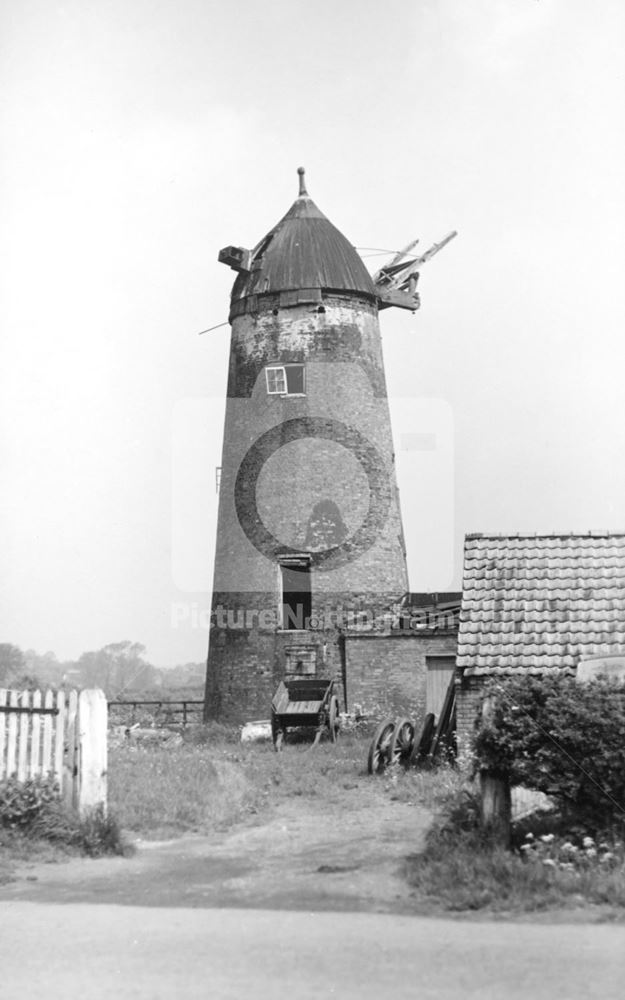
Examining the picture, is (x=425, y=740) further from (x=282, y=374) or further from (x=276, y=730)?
(x=282, y=374)

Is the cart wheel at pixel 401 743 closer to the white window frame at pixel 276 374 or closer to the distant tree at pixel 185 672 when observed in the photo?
the white window frame at pixel 276 374

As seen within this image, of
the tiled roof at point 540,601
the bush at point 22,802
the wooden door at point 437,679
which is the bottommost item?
the bush at point 22,802

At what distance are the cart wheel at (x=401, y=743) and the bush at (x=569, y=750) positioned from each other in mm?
6934

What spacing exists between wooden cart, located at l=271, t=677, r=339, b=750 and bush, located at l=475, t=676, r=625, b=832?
10931 millimetres

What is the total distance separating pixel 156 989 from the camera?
5.29 meters

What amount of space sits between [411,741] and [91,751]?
715 cm

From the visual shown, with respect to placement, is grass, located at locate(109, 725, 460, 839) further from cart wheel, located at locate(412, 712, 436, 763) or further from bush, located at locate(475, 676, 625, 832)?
bush, located at locate(475, 676, 625, 832)

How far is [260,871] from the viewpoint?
8203mm

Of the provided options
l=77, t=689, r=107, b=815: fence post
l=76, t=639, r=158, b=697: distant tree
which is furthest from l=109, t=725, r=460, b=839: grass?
l=76, t=639, r=158, b=697: distant tree

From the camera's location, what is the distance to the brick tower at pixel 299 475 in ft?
76.1

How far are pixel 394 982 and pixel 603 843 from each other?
289 cm

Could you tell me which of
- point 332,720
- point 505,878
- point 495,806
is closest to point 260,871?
point 495,806

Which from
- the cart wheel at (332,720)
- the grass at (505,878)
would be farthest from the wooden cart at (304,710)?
the grass at (505,878)

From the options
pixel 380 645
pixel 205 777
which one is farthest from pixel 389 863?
pixel 380 645
